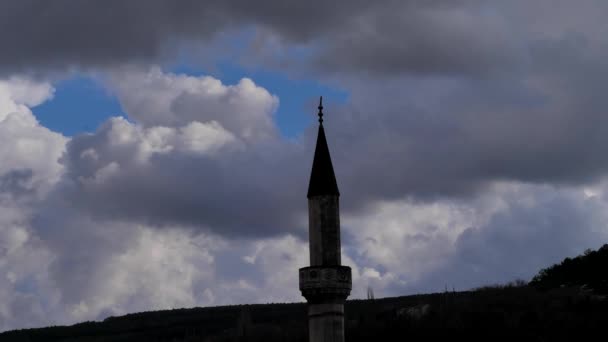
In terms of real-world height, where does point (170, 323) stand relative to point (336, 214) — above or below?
above

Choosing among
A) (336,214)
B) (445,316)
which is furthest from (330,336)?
(445,316)

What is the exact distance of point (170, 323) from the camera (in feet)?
450

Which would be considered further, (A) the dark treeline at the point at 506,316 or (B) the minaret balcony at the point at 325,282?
(A) the dark treeline at the point at 506,316

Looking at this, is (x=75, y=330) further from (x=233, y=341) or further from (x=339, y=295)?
(x=339, y=295)

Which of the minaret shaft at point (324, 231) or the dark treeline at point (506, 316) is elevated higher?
the dark treeline at point (506, 316)

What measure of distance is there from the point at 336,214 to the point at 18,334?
428 ft

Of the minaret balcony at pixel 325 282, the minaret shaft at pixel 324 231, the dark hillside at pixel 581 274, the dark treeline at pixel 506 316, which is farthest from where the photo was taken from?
the dark hillside at pixel 581 274

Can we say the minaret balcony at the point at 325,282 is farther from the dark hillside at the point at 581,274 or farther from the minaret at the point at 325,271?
the dark hillside at the point at 581,274

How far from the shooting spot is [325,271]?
26375 millimetres

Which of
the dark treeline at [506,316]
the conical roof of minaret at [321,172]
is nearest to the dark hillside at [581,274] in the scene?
the dark treeline at [506,316]

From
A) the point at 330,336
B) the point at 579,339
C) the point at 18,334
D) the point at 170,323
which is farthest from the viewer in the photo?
the point at 18,334

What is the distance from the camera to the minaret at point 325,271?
86.8ft

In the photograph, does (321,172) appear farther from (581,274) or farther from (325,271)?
(581,274)

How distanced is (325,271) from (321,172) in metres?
3.02
